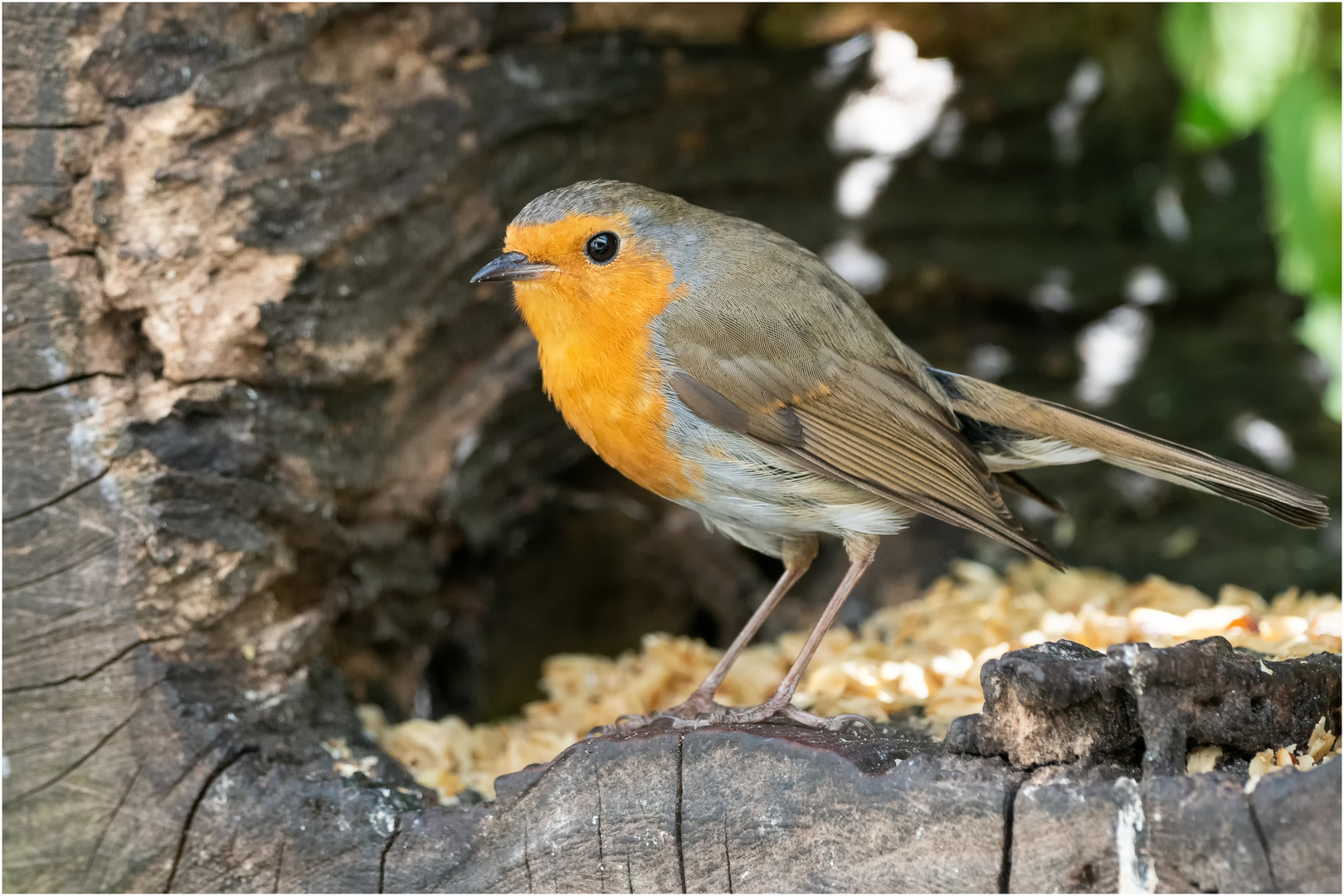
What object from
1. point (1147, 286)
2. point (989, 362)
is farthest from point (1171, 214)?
point (989, 362)

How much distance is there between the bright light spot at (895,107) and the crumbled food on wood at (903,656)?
1706 mm

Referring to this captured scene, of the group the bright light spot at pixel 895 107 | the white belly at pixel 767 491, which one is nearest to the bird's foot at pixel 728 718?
the white belly at pixel 767 491

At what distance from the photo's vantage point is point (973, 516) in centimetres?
287

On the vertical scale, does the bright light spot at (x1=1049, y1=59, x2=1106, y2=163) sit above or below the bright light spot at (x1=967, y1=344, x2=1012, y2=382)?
→ above

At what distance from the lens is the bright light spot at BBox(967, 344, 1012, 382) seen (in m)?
4.87

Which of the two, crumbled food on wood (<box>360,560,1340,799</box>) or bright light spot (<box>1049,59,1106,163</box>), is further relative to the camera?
bright light spot (<box>1049,59,1106,163</box>)

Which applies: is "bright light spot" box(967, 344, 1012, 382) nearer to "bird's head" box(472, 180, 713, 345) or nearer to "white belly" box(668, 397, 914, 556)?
"white belly" box(668, 397, 914, 556)

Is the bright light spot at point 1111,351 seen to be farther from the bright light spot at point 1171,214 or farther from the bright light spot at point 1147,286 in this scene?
the bright light spot at point 1171,214

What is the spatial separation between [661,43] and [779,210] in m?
0.84

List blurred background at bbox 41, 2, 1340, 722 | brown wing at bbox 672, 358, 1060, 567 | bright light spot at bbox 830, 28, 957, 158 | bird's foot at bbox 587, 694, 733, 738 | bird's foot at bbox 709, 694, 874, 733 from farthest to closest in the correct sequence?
1. bright light spot at bbox 830, 28, 957, 158
2. blurred background at bbox 41, 2, 1340, 722
3. bird's foot at bbox 587, 694, 733, 738
4. brown wing at bbox 672, 358, 1060, 567
5. bird's foot at bbox 709, 694, 874, 733

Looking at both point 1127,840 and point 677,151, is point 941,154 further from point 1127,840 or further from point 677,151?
point 1127,840

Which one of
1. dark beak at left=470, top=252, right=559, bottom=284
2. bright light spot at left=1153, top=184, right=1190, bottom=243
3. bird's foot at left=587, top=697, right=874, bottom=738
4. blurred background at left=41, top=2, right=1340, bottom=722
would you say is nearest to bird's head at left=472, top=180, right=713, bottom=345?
dark beak at left=470, top=252, right=559, bottom=284

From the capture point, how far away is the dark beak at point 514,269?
2.94m

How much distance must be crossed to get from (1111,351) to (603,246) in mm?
2699
